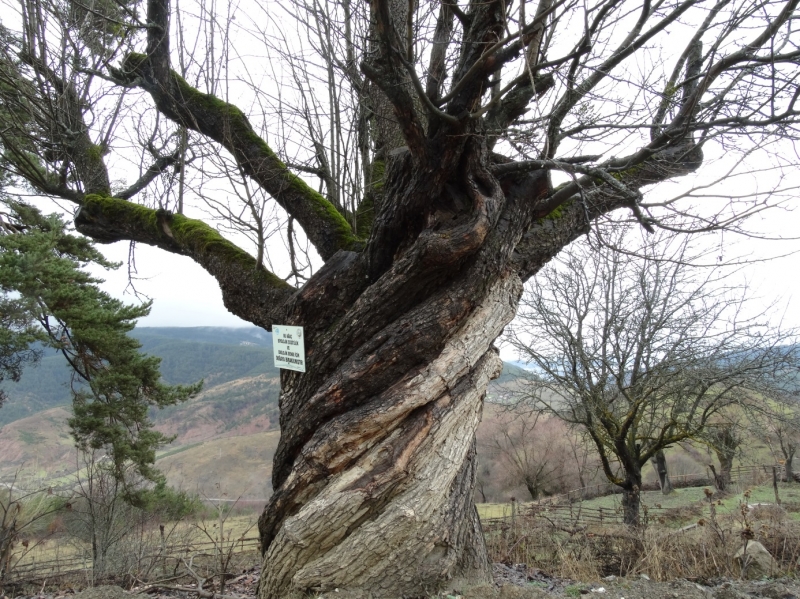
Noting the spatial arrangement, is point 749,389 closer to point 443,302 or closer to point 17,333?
point 443,302

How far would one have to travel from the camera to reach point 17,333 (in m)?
8.43

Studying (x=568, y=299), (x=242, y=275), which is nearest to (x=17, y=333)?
(x=242, y=275)

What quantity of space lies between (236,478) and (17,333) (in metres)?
9.56

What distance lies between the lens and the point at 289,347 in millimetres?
3486

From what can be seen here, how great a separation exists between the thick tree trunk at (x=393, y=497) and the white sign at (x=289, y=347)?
0.69m

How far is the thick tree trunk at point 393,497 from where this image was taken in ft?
8.29

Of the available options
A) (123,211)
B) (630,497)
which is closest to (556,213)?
(123,211)

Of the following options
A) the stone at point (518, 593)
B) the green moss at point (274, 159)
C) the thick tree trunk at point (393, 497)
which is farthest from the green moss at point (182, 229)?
the stone at point (518, 593)

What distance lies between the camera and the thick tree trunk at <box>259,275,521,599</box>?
253 cm

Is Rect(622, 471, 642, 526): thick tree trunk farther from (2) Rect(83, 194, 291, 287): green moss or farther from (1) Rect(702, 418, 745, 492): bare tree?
(2) Rect(83, 194, 291, 287): green moss

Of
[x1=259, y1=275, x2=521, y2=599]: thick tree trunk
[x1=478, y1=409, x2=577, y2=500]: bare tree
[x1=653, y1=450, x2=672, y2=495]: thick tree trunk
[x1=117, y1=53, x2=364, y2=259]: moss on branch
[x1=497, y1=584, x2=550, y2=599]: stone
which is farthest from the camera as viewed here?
[x1=478, y1=409, x2=577, y2=500]: bare tree

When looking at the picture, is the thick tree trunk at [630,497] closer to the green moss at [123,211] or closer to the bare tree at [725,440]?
the bare tree at [725,440]

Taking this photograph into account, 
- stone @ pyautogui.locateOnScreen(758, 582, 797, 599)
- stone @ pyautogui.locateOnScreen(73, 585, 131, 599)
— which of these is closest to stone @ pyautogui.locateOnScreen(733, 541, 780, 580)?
stone @ pyautogui.locateOnScreen(758, 582, 797, 599)

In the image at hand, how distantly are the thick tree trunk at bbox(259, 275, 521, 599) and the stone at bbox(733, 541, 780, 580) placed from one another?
8.55 feet
